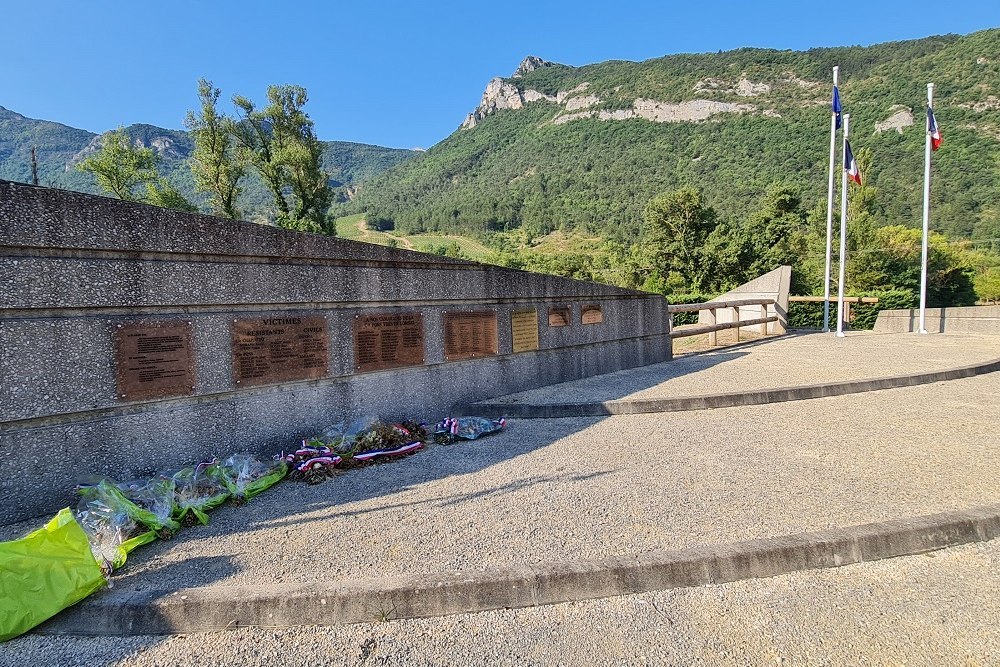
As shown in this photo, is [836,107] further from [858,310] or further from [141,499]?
[141,499]

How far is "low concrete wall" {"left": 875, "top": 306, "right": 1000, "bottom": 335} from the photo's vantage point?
604 inches

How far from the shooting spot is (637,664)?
6.59ft

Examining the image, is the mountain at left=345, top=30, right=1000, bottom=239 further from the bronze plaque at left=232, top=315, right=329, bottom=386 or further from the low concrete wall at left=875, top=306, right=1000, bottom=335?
the bronze plaque at left=232, top=315, right=329, bottom=386

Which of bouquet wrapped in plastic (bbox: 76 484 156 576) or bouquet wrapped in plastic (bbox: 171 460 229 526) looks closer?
bouquet wrapped in plastic (bbox: 76 484 156 576)

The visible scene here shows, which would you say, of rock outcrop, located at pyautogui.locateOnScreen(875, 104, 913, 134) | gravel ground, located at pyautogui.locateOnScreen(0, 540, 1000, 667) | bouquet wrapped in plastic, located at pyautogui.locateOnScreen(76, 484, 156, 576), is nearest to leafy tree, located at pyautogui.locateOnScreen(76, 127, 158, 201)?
bouquet wrapped in plastic, located at pyautogui.locateOnScreen(76, 484, 156, 576)

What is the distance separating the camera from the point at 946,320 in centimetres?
1653

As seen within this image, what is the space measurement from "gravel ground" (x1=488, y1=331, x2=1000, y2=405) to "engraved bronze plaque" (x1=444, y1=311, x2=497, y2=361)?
718 millimetres

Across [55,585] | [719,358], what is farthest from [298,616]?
[719,358]

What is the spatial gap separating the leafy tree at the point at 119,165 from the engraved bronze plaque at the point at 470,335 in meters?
31.4

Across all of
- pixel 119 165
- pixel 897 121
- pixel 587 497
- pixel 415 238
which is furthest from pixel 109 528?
pixel 897 121

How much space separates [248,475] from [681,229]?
36.9m

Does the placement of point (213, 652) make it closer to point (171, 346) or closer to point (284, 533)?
point (284, 533)

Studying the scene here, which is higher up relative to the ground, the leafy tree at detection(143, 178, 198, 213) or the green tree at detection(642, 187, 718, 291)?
the leafy tree at detection(143, 178, 198, 213)

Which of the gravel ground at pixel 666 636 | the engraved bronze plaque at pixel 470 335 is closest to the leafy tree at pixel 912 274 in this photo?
the engraved bronze plaque at pixel 470 335
